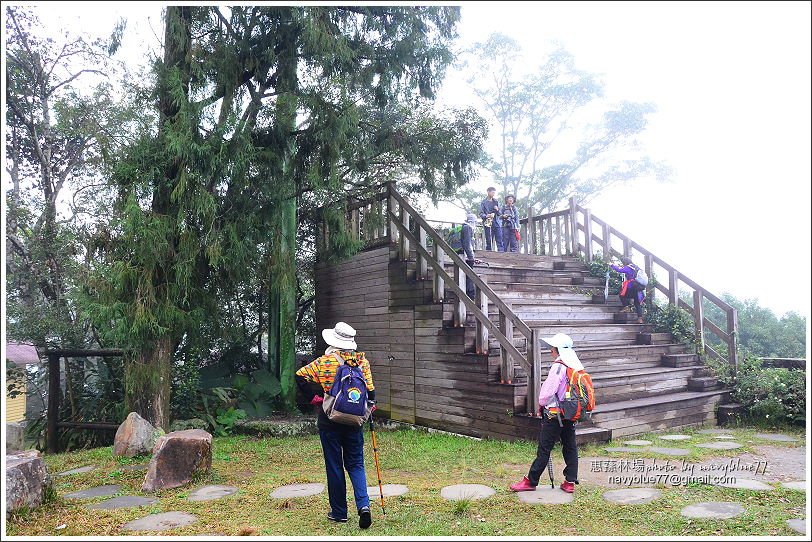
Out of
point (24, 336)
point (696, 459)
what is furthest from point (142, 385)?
point (696, 459)

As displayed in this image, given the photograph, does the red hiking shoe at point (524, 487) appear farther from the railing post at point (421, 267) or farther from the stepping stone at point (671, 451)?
the railing post at point (421, 267)

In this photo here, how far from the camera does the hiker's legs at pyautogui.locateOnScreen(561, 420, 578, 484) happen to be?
5457 millimetres

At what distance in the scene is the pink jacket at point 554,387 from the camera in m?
5.38

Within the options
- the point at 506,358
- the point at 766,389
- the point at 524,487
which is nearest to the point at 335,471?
the point at 524,487

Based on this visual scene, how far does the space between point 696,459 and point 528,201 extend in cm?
1788

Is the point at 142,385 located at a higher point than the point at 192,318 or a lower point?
lower

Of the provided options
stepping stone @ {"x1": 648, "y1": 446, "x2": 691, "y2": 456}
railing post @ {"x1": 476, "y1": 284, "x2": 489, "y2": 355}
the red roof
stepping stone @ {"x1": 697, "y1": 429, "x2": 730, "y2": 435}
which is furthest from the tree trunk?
stepping stone @ {"x1": 697, "y1": 429, "x2": 730, "y2": 435}

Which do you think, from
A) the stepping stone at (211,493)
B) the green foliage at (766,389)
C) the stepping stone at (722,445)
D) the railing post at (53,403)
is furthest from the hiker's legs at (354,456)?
the green foliage at (766,389)

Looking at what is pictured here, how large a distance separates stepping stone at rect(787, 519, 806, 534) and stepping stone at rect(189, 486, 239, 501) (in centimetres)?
434

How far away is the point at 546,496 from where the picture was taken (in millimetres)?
5305

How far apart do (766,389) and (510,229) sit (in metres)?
5.09

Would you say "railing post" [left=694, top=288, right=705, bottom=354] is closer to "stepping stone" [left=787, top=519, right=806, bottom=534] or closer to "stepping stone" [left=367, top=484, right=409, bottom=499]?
"stepping stone" [left=787, top=519, right=806, bottom=534]

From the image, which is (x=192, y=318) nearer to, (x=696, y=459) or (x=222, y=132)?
(x=222, y=132)

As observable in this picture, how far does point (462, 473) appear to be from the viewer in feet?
20.8
